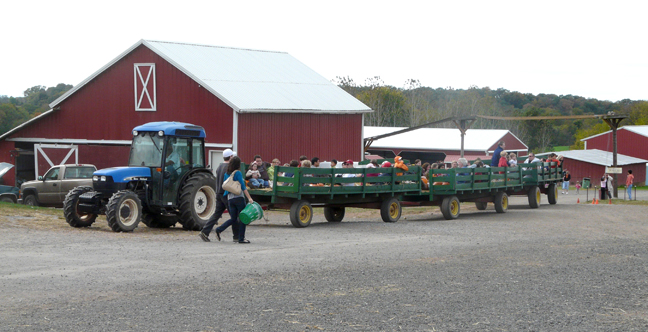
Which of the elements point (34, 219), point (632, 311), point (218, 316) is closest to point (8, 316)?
point (218, 316)

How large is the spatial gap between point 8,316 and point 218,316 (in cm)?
207

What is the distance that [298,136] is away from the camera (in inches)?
1176

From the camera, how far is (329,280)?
31.2ft

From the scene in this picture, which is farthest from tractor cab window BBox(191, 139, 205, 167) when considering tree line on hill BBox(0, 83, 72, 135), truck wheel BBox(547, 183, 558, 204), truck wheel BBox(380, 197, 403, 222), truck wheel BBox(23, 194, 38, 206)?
tree line on hill BBox(0, 83, 72, 135)

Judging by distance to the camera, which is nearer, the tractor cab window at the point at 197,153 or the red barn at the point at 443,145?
the tractor cab window at the point at 197,153

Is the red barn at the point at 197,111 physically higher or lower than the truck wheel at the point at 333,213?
higher

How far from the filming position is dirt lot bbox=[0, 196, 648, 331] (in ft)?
24.1

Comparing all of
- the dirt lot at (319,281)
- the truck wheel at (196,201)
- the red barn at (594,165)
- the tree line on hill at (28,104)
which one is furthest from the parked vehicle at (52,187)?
the red barn at (594,165)

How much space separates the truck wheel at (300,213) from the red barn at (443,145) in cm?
3935

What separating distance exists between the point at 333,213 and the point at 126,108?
14.3 m

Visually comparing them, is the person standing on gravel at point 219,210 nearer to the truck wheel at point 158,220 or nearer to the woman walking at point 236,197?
the woman walking at point 236,197

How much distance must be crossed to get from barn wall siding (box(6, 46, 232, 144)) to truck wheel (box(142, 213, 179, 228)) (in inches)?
421

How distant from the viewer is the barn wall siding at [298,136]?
27578 millimetres

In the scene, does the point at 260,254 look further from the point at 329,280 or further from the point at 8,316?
the point at 8,316
